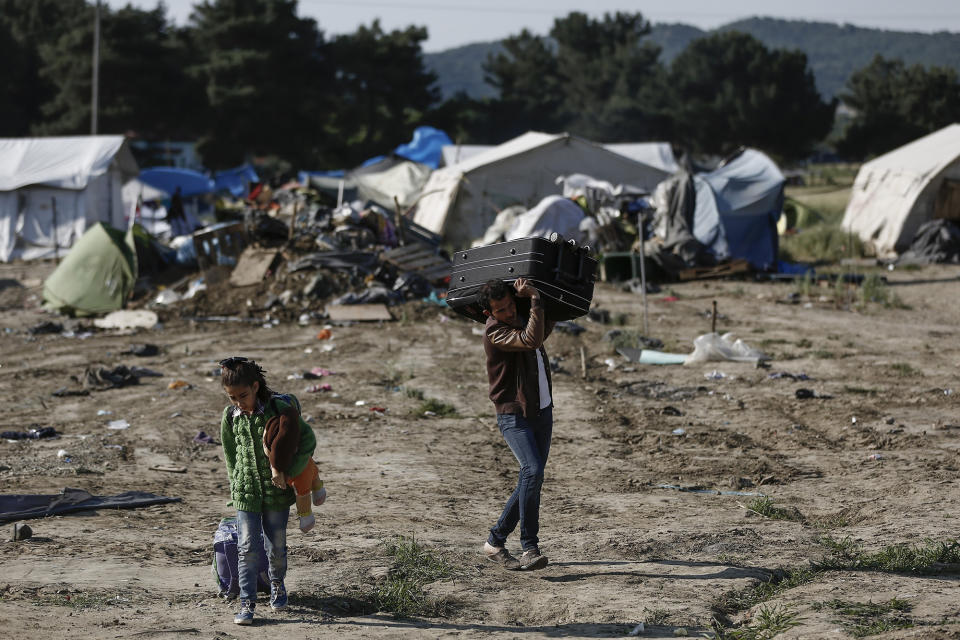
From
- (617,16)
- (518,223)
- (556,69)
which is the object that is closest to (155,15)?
(556,69)

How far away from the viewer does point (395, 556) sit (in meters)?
5.40

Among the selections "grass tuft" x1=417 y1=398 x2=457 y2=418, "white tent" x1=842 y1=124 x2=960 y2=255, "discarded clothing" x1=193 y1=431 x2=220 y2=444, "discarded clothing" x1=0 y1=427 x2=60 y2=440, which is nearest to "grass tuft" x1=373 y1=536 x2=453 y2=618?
"discarded clothing" x1=193 y1=431 x2=220 y2=444

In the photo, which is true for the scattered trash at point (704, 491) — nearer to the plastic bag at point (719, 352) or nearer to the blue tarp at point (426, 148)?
the plastic bag at point (719, 352)

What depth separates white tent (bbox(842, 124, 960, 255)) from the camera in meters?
21.9

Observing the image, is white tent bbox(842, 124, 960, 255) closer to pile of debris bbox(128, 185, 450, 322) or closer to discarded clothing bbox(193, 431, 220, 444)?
pile of debris bbox(128, 185, 450, 322)

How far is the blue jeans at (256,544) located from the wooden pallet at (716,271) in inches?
606

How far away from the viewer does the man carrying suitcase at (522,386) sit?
200 inches

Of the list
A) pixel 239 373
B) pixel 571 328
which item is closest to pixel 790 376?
pixel 571 328

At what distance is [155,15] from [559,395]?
54.0 m

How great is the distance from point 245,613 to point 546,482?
10.9 feet

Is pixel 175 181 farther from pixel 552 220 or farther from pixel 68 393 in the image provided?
pixel 68 393

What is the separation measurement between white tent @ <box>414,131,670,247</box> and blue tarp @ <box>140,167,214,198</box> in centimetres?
1100

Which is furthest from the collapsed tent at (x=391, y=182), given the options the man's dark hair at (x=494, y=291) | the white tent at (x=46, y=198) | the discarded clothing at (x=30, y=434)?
the man's dark hair at (x=494, y=291)

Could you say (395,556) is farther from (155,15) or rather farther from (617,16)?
(617,16)
